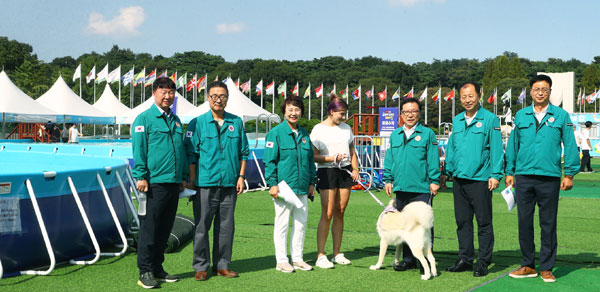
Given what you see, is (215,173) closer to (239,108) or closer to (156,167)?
(156,167)

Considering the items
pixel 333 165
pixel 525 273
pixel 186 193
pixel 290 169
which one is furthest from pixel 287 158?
pixel 525 273

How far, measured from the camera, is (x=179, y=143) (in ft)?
19.1

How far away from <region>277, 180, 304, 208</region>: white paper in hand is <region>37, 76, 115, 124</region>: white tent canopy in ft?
99.2

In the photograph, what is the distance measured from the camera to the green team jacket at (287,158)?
6355 mm

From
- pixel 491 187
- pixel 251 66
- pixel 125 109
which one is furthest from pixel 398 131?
pixel 251 66

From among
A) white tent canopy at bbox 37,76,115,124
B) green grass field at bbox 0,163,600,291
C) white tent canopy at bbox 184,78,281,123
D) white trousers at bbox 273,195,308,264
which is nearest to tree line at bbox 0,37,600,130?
white tent canopy at bbox 37,76,115,124

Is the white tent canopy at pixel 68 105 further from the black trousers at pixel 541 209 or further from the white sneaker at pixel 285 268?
the black trousers at pixel 541 209

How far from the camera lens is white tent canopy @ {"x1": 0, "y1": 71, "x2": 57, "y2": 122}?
3025cm

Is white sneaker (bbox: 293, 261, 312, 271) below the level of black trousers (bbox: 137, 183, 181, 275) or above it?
below

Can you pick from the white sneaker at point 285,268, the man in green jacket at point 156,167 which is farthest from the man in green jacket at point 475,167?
the man in green jacket at point 156,167

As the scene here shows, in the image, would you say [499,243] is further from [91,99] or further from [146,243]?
[91,99]

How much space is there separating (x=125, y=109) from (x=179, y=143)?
3698 cm

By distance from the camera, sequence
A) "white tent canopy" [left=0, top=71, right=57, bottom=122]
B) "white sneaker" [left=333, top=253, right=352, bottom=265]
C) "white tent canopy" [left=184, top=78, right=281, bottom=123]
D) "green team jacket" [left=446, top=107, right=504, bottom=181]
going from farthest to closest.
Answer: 1. "white tent canopy" [left=184, top=78, right=281, bottom=123]
2. "white tent canopy" [left=0, top=71, right=57, bottom=122]
3. "white sneaker" [left=333, top=253, right=352, bottom=265]
4. "green team jacket" [left=446, top=107, right=504, bottom=181]

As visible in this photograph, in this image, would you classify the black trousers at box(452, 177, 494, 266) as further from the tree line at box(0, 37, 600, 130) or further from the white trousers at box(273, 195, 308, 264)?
the tree line at box(0, 37, 600, 130)
